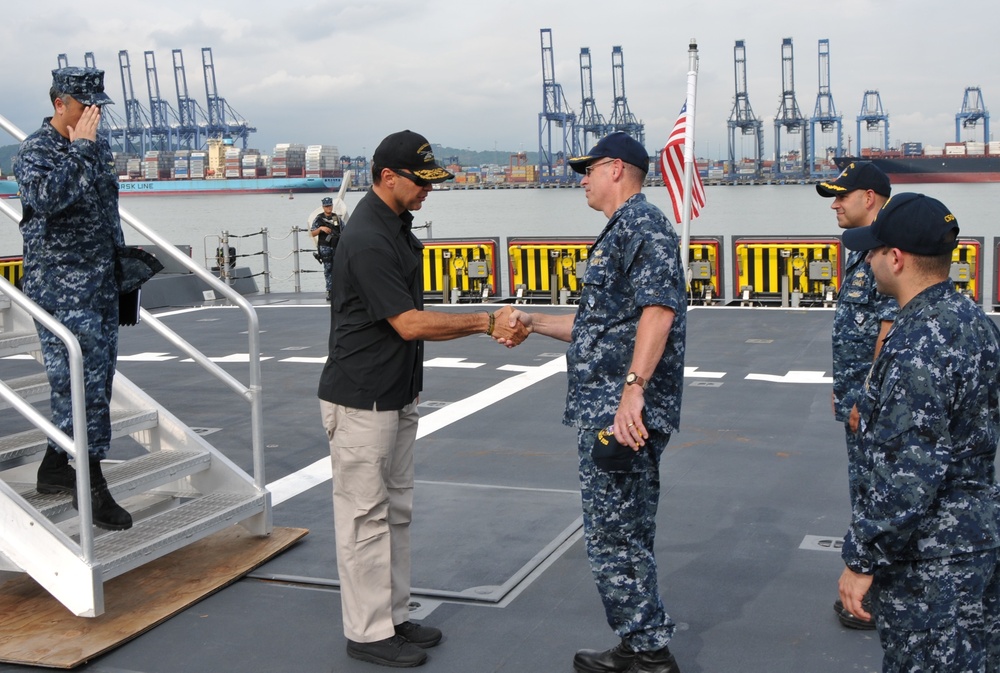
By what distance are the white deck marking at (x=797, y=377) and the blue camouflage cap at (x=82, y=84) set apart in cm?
685

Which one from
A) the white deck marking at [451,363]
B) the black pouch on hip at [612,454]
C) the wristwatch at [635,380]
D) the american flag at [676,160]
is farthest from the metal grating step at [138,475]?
the american flag at [676,160]

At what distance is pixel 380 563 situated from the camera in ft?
13.2

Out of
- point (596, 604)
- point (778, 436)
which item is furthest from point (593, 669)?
point (778, 436)

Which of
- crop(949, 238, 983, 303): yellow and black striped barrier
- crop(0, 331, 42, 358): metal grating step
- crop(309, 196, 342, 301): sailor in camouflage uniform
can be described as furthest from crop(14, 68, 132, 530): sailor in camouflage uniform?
crop(949, 238, 983, 303): yellow and black striped barrier

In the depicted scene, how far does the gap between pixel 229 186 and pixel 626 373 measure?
15086 cm

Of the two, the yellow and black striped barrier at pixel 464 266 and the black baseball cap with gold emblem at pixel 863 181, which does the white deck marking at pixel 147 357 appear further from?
the black baseball cap with gold emblem at pixel 863 181

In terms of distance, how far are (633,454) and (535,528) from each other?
2.09 metres

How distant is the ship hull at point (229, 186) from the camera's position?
142m

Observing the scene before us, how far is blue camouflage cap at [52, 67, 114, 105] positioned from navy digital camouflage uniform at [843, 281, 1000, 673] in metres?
3.37

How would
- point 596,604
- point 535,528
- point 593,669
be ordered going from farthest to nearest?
point 535,528 → point 596,604 → point 593,669

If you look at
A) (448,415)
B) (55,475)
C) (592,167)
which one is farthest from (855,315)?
(448,415)

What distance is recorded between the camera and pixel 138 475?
487 cm

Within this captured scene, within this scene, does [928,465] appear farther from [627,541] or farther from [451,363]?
[451,363]

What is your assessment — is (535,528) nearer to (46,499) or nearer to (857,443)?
(857,443)
